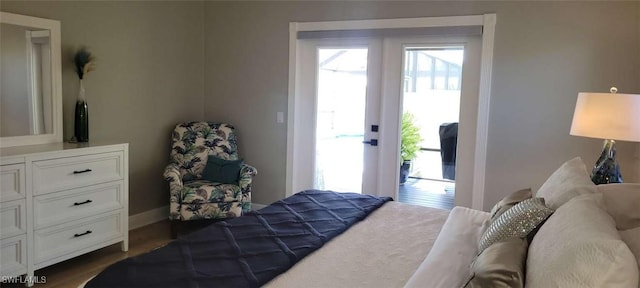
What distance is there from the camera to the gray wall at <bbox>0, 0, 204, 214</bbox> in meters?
3.67

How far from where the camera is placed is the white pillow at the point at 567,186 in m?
1.75

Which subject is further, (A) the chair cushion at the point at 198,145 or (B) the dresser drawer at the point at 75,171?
(A) the chair cushion at the point at 198,145

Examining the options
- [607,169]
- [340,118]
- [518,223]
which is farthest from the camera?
[340,118]

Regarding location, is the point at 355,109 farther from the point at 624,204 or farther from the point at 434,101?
the point at 624,204

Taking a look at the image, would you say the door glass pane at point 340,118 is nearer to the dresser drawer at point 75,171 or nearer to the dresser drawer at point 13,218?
the dresser drawer at point 75,171

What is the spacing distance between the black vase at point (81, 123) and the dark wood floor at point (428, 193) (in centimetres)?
269

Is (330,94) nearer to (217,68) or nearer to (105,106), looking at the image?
(217,68)

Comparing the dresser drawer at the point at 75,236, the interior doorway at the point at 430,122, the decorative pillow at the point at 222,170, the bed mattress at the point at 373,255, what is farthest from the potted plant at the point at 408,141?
the dresser drawer at the point at 75,236

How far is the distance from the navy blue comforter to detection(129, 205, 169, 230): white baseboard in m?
2.31

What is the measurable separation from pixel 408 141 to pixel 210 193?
70.7 inches

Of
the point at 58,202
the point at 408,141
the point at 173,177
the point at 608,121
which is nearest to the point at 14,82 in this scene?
the point at 58,202

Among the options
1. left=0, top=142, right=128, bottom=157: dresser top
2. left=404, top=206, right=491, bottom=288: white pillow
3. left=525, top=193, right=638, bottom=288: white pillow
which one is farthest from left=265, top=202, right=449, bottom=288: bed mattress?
left=0, top=142, right=128, bottom=157: dresser top

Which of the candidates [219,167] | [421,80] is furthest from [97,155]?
[421,80]

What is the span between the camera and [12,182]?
2797mm
